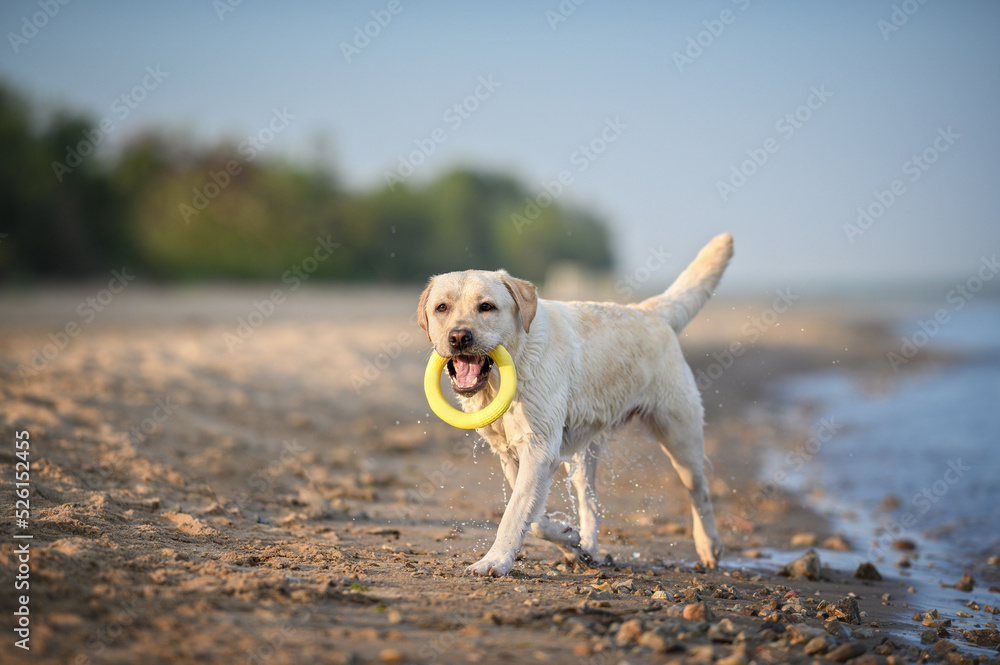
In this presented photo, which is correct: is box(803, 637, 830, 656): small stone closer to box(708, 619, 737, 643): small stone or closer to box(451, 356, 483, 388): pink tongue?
box(708, 619, 737, 643): small stone

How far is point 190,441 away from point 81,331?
979 centimetres

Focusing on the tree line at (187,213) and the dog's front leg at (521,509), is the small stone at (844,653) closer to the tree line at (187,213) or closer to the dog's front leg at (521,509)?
the dog's front leg at (521,509)

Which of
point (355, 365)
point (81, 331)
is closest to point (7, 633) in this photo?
point (355, 365)

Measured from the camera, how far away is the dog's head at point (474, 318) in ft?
15.6

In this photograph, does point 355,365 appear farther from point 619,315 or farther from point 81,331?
point 619,315

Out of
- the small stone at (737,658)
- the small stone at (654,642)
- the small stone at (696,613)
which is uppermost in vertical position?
the small stone at (696,613)

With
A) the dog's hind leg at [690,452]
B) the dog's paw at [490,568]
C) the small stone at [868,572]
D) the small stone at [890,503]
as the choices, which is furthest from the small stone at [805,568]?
the small stone at [890,503]

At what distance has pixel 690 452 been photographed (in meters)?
6.06

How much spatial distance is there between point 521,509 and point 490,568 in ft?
1.41

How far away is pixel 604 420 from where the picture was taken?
5652mm

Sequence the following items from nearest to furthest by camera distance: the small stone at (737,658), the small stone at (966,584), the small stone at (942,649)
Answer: the small stone at (737,658)
the small stone at (942,649)
the small stone at (966,584)

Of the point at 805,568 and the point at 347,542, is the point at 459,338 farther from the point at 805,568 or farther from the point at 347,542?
the point at 805,568

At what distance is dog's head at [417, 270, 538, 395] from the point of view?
4.75m

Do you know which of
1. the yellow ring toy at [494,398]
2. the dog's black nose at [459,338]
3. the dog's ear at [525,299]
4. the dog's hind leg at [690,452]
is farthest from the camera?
the dog's hind leg at [690,452]
